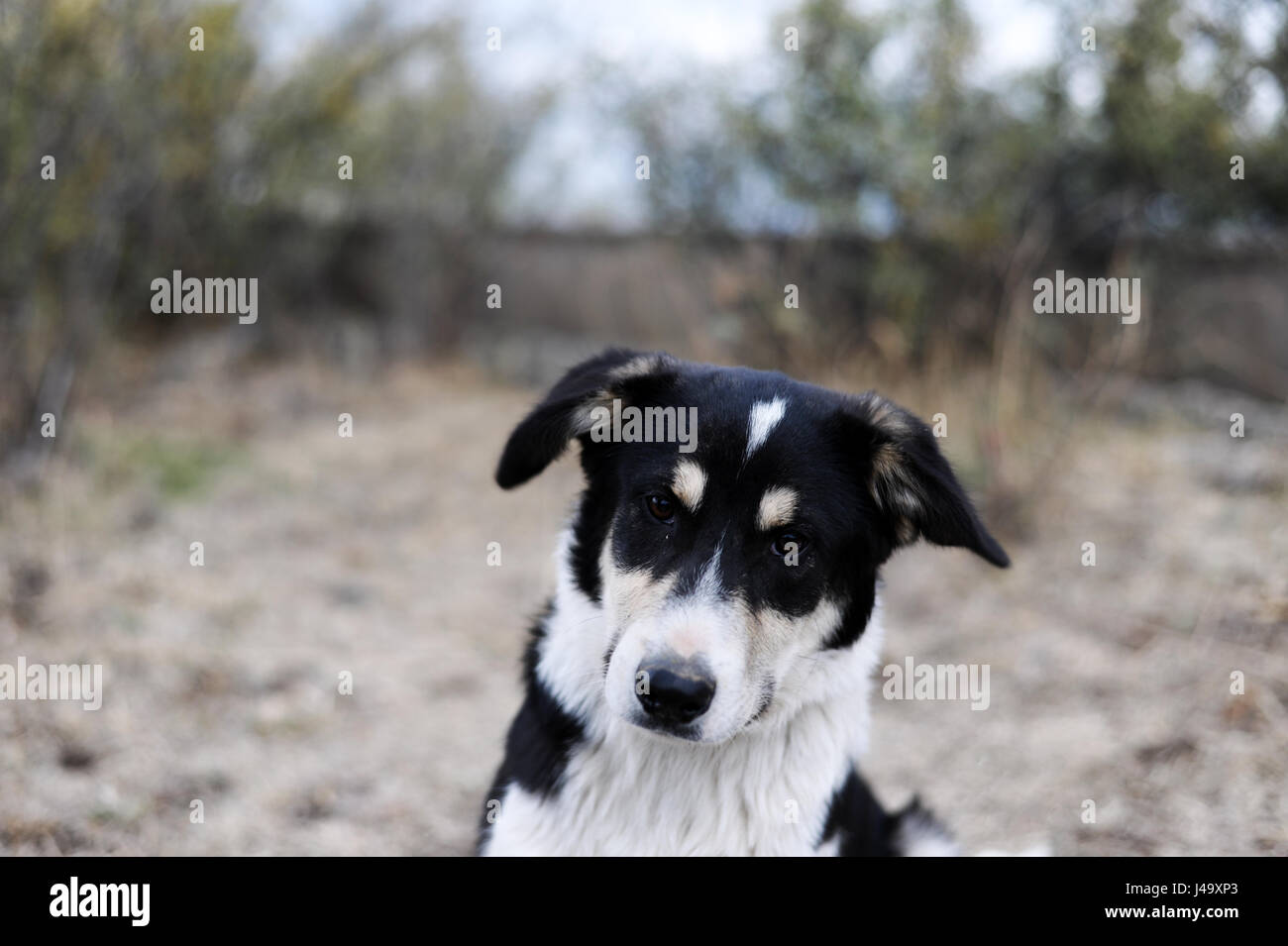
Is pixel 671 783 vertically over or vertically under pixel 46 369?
under

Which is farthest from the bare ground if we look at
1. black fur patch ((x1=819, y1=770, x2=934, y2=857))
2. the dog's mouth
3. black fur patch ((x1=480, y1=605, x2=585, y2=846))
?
the dog's mouth

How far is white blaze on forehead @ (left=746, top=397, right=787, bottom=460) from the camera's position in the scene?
2883mm

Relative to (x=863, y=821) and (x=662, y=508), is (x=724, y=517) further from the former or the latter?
(x=863, y=821)

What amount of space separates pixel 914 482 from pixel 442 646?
4.08m

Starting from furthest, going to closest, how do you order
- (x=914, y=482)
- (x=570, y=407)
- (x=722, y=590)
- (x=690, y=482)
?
(x=570, y=407), (x=914, y=482), (x=690, y=482), (x=722, y=590)

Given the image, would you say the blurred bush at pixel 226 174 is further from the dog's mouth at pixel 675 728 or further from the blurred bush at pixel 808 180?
the dog's mouth at pixel 675 728

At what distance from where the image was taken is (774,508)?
9.43ft

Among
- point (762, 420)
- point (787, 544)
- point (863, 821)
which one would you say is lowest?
point (863, 821)

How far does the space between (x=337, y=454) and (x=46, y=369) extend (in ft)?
8.75

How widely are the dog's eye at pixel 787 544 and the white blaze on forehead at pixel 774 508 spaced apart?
0.15ft

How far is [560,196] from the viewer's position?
13531 mm

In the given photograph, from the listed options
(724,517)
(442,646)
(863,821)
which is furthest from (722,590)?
(442,646)
